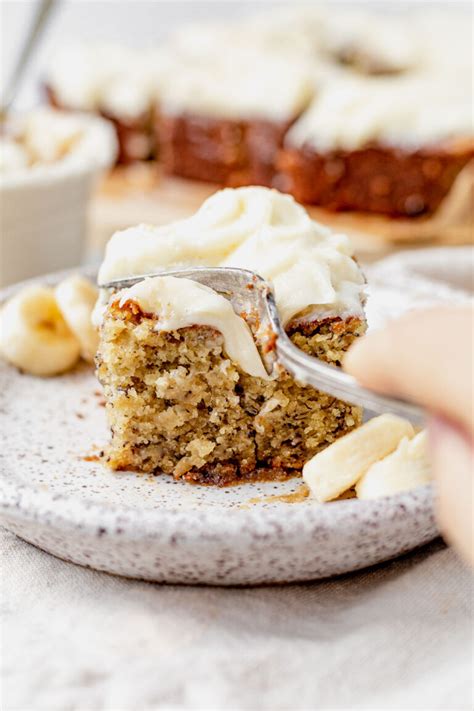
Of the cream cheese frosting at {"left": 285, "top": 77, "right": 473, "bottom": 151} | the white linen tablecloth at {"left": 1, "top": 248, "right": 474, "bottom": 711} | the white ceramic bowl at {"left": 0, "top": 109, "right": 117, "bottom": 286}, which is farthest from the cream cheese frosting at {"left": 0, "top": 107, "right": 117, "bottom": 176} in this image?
the white linen tablecloth at {"left": 1, "top": 248, "right": 474, "bottom": 711}

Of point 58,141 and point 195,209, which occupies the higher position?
point 58,141

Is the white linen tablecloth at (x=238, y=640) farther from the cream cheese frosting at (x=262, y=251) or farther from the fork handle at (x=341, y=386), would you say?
the cream cheese frosting at (x=262, y=251)

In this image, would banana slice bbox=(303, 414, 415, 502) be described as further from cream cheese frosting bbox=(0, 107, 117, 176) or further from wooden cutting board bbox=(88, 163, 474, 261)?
wooden cutting board bbox=(88, 163, 474, 261)

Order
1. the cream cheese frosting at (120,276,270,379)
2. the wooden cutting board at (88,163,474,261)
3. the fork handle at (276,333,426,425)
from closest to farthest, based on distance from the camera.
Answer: the fork handle at (276,333,426,425) < the cream cheese frosting at (120,276,270,379) < the wooden cutting board at (88,163,474,261)

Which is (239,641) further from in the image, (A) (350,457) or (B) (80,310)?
(B) (80,310)

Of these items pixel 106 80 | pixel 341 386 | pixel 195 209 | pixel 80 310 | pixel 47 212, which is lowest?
pixel 195 209

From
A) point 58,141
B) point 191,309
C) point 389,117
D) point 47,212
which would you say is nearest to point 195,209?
point 389,117

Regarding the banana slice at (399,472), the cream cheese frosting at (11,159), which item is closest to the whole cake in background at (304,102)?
the cream cheese frosting at (11,159)
